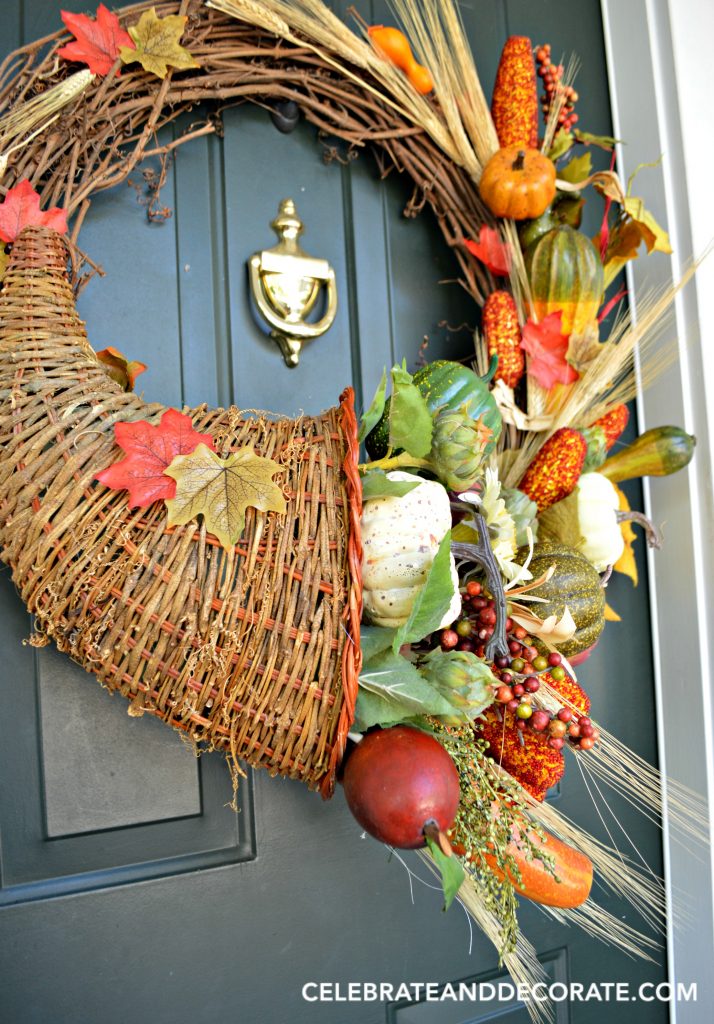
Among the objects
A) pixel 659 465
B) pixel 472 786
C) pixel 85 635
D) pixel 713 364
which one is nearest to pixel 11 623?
pixel 85 635

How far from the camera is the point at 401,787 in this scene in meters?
0.54

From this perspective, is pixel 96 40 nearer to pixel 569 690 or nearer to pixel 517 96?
pixel 517 96

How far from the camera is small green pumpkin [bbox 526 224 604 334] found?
885 mm

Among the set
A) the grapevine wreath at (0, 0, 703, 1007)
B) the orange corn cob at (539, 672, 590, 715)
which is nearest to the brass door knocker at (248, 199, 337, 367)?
the grapevine wreath at (0, 0, 703, 1007)

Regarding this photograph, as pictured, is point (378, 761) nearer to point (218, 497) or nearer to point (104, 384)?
point (218, 497)

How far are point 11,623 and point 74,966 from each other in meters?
0.34

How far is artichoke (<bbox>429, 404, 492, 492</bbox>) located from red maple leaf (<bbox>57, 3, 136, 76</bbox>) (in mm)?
468

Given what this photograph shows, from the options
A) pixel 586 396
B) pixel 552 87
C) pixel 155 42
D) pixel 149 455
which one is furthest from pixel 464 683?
pixel 552 87

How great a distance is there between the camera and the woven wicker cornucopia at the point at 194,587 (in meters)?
0.56

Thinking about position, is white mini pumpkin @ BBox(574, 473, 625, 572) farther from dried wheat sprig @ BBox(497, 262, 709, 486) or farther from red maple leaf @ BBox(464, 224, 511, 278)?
red maple leaf @ BBox(464, 224, 511, 278)

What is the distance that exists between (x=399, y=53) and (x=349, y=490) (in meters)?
0.58

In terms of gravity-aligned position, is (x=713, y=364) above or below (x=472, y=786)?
above

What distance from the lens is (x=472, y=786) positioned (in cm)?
65

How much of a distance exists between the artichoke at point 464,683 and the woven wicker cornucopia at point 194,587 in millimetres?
96
